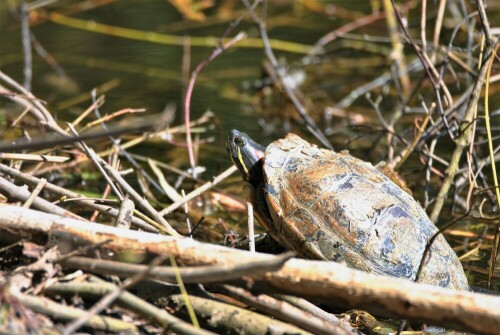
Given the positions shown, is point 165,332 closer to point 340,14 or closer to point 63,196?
point 63,196

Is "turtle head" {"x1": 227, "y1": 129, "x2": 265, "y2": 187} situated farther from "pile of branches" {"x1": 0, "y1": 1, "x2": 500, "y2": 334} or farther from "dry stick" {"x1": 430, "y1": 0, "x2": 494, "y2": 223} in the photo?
"pile of branches" {"x1": 0, "y1": 1, "x2": 500, "y2": 334}

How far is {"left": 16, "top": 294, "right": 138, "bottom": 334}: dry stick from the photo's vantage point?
193 centimetres

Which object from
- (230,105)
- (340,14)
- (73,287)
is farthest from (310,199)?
(340,14)

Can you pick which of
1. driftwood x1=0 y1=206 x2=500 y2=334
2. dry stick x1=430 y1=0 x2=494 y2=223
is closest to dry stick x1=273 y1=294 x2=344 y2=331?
driftwood x1=0 y1=206 x2=500 y2=334

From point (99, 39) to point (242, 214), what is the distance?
11.8ft

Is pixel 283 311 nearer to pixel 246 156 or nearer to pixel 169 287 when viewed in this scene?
pixel 169 287

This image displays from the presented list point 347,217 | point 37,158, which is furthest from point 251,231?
point 37,158

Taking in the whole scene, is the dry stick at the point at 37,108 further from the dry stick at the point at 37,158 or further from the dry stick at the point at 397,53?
the dry stick at the point at 397,53

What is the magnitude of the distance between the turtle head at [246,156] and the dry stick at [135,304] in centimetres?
120

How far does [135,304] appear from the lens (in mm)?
1955

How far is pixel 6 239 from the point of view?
216 centimetres

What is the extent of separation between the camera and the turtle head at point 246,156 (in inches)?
125

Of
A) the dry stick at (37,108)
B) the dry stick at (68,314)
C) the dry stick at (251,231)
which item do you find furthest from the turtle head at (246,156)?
the dry stick at (68,314)

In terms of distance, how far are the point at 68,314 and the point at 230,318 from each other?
426 millimetres
